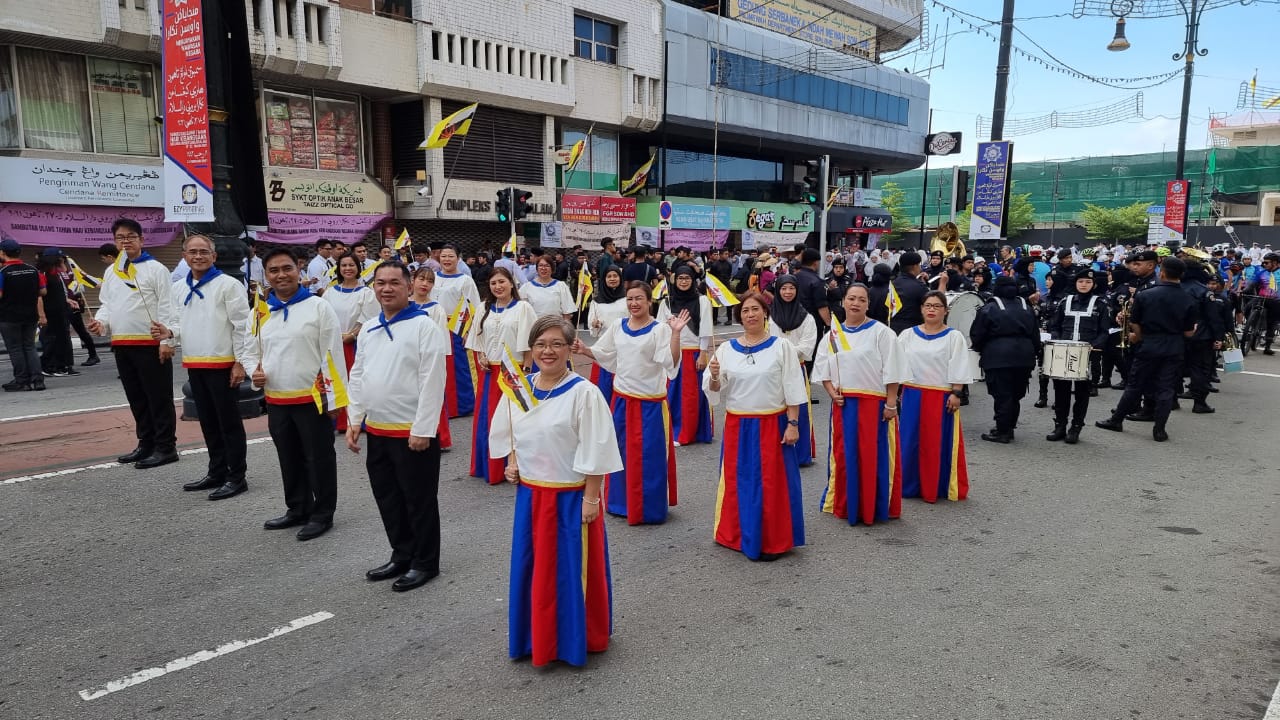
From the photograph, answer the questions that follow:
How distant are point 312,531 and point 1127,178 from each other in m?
85.4

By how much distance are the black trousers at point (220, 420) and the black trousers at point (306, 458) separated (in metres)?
0.94

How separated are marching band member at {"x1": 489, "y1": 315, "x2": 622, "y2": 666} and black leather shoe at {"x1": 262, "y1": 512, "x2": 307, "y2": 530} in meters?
2.53

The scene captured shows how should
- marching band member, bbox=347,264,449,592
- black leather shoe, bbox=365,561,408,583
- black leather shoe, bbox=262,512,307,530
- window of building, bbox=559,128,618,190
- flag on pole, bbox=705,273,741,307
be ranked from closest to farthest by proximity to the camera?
marching band member, bbox=347,264,449,592 → black leather shoe, bbox=365,561,408,583 → black leather shoe, bbox=262,512,307,530 → flag on pole, bbox=705,273,741,307 → window of building, bbox=559,128,618,190

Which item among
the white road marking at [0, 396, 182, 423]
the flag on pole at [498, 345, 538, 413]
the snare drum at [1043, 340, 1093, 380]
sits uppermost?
the flag on pole at [498, 345, 538, 413]

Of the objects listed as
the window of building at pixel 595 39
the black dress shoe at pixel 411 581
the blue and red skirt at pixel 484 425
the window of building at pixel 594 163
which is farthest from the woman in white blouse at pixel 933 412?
the window of building at pixel 595 39

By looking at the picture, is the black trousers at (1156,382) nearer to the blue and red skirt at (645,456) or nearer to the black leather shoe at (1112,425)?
the black leather shoe at (1112,425)

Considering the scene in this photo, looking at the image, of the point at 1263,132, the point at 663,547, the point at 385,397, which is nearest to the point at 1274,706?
the point at 663,547

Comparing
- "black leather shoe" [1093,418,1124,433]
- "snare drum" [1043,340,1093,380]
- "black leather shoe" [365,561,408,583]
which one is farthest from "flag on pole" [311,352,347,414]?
"black leather shoe" [1093,418,1124,433]

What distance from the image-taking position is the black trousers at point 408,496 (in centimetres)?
455

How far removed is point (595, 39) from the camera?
26.8 m

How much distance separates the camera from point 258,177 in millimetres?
9781

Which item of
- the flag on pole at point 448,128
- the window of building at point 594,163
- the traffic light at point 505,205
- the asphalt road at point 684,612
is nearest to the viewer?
the asphalt road at point 684,612

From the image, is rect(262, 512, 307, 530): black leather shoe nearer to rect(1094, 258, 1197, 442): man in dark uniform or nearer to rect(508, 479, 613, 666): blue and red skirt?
rect(508, 479, 613, 666): blue and red skirt

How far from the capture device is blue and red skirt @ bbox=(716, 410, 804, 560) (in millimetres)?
5066
